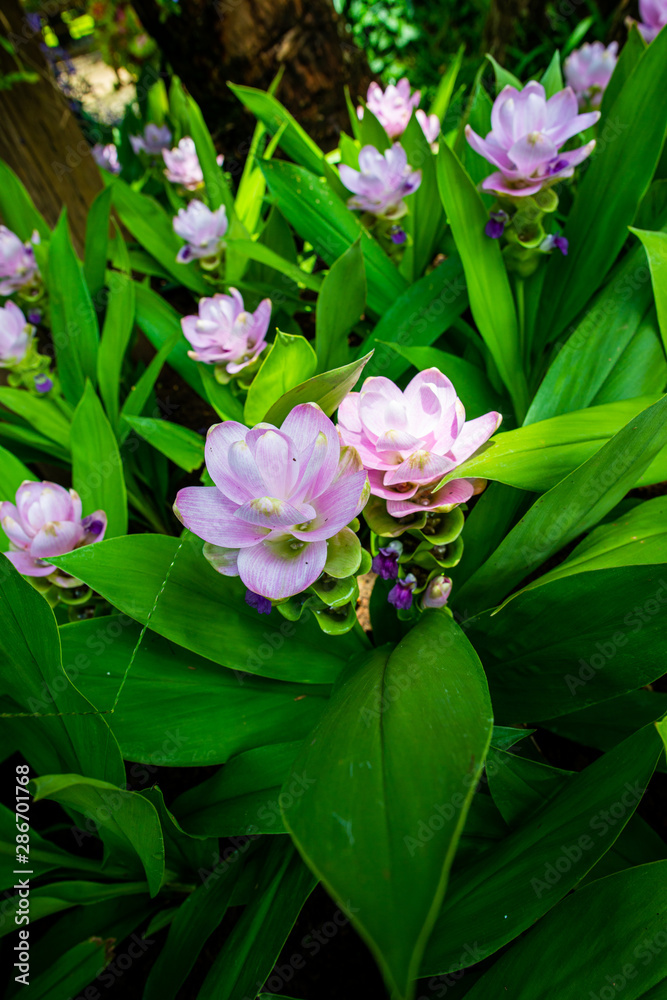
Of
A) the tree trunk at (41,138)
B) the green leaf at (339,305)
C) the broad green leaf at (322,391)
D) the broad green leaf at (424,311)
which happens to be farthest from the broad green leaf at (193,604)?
the tree trunk at (41,138)

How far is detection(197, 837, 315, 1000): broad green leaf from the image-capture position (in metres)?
0.72

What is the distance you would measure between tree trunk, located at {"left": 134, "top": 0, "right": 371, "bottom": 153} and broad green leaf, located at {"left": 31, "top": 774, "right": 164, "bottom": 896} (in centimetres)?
246

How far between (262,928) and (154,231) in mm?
1759

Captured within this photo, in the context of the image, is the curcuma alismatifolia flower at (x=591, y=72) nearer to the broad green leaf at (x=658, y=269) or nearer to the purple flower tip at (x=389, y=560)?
the broad green leaf at (x=658, y=269)

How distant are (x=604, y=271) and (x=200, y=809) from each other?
1.19 metres

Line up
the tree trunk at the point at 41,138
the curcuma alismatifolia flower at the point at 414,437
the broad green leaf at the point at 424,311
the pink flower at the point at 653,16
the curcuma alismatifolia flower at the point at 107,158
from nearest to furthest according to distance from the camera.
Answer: the curcuma alismatifolia flower at the point at 414,437
the broad green leaf at the point at 424,311
the pink flower at the point at 653,16
the tree trunk at the point at 41,138
the curcuma alismatifolia flower at the point at 107,158

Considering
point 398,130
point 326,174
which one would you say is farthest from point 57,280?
point 398,130

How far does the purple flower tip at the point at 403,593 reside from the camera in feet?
2.49

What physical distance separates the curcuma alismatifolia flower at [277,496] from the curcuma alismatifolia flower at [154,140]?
2007 millimetres

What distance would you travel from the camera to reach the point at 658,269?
2.83ft

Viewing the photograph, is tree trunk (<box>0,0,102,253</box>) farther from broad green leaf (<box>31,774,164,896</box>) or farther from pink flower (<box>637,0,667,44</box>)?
broad green leaf (<box>31,774,164,896</box>)

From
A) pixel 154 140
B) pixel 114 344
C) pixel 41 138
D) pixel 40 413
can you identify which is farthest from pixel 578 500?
pixel 41 138

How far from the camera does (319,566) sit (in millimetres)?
613

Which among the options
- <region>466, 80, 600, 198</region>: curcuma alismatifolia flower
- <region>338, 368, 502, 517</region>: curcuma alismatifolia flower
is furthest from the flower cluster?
<region>338, 368, 502, 517</region>: curcuma alismatifolia flower
